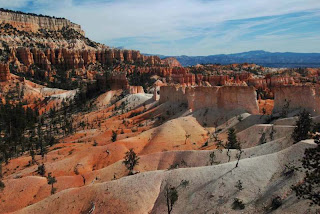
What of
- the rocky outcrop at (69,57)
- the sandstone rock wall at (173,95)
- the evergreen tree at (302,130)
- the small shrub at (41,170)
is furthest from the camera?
the rocky outcrop at (69,57)

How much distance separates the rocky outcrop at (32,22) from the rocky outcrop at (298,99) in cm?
14136

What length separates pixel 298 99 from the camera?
40.2 metres

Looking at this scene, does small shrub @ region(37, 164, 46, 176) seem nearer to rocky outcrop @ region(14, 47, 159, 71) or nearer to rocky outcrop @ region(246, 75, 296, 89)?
rocky outcrop @ region(246, 75, 296, 89)

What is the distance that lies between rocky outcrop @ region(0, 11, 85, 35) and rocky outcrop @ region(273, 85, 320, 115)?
141 metres

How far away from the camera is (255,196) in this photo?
19.2m

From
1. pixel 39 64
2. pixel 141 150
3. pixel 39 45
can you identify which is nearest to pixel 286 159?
Result: pixel 141 150

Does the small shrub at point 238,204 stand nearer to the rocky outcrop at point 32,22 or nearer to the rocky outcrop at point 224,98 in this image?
the rocky outcrop at point 224,98

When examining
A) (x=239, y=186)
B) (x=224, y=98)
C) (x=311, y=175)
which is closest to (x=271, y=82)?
(x=224, y=98)

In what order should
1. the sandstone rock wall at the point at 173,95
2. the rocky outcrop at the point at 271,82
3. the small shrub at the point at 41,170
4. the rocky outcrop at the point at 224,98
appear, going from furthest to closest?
the rocky outcrop at the point at 271,82 → the sandstone rock wall at the point at 173,95 → the rocky outcrop at the point at 224,98 → the small shrub at the point at 41,170

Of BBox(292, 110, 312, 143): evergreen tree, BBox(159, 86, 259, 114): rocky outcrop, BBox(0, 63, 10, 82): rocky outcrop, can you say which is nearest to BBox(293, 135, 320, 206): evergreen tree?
BBox(292, 110, 312, 143): evergreen tree

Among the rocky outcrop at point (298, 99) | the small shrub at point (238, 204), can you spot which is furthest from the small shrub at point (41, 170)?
the rocky outcrop at point (298, 99)

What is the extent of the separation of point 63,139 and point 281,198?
44400 mm

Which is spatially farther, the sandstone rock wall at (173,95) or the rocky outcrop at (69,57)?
the rocky outcrop at (69,57)

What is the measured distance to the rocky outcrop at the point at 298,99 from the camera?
38.6m
